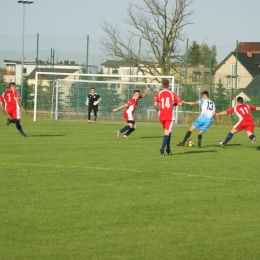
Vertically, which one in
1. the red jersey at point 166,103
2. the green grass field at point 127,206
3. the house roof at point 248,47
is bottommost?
the green grass field at point 127,206

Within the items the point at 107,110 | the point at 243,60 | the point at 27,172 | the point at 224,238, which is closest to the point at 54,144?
the point at 27,172

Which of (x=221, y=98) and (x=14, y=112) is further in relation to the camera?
(x=221, y=98)

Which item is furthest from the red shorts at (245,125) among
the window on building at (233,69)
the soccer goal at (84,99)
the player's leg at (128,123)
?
the window on building at (233,69)

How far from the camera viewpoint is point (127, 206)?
8539mm

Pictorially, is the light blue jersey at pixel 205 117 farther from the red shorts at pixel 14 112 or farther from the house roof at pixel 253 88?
the house roof at pixel 253 88

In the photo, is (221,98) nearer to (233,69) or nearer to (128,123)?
(233,69)

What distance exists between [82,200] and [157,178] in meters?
2.77

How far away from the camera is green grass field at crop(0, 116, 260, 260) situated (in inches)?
252

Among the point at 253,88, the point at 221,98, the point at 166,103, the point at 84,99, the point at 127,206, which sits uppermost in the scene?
the point at 253,88

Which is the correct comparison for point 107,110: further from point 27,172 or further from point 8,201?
point 8,201

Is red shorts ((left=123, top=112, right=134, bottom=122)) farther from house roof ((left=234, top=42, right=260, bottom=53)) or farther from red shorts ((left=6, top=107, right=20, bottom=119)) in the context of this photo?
house roof ((left=234, top=42, right=260, bottom=53))

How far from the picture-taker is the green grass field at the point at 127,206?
6.39 metres

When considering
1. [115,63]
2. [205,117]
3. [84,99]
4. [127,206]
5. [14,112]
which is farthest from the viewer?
[115,63]

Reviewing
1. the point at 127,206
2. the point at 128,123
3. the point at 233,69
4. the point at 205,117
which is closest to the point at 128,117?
the point at 128,123
